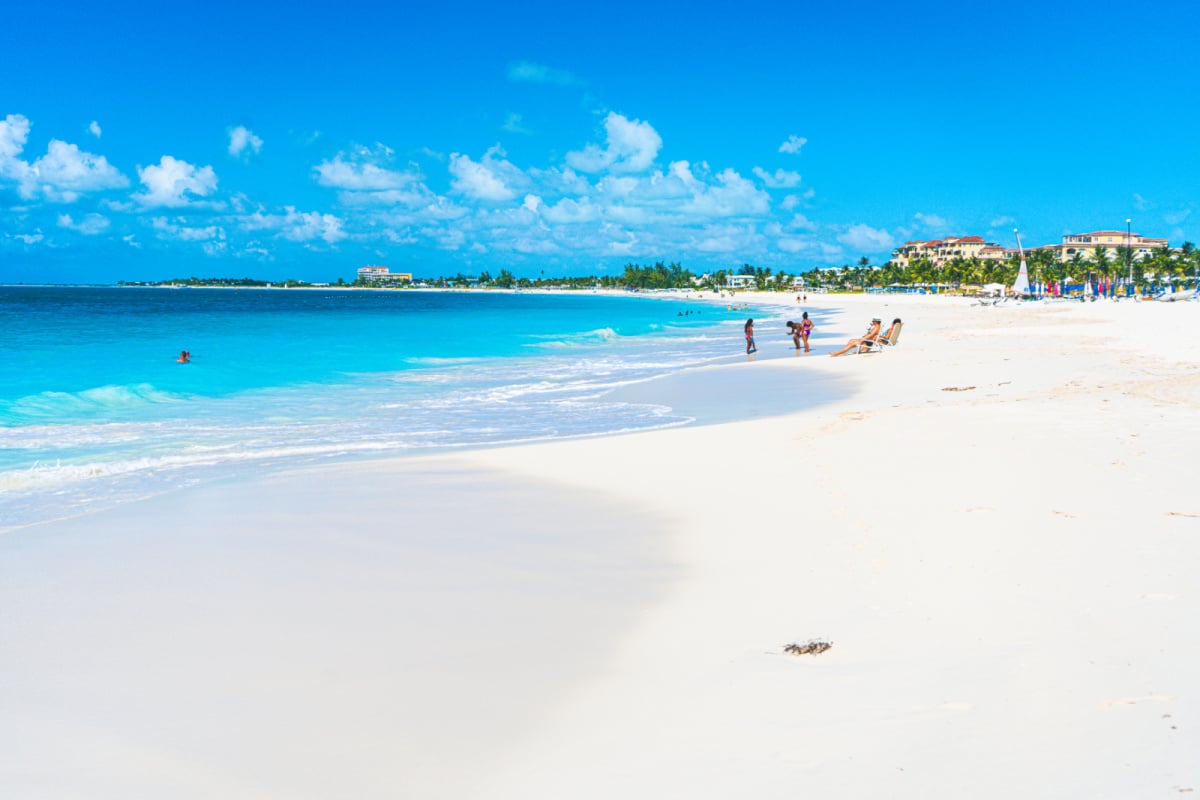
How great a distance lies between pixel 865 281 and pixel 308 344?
146234 millimetres

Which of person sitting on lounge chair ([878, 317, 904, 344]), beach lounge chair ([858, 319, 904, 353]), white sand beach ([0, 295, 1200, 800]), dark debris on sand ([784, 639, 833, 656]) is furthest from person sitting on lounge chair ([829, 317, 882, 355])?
dark debris on sand ([784, 639, 833, 656])

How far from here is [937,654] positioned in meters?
4.42

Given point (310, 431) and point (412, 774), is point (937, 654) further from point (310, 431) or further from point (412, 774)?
point (310, 431)

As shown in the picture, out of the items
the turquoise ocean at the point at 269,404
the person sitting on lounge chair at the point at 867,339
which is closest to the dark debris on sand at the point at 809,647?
the turquoise ocean at the point at 269,404

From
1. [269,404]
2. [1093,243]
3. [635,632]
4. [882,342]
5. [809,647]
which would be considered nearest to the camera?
[809,647]

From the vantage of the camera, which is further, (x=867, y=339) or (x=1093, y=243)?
(x=1093, y=243)

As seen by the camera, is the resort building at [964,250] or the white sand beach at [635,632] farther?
the resort building at [964,250]

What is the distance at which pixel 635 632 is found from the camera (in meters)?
5.06

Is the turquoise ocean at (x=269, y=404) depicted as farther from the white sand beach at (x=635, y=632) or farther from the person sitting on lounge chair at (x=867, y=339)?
the person sitting on lounge chair at (x=867, y=339)

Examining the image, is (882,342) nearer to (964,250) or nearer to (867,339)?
(867,339)

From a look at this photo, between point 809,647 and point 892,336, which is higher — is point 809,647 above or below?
below

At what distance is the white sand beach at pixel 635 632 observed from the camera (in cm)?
357

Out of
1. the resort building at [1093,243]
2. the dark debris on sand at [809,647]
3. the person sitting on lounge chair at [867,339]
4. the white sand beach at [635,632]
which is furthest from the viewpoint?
the resort building at [1093,243]

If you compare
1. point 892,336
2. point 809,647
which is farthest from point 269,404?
point 892,336
